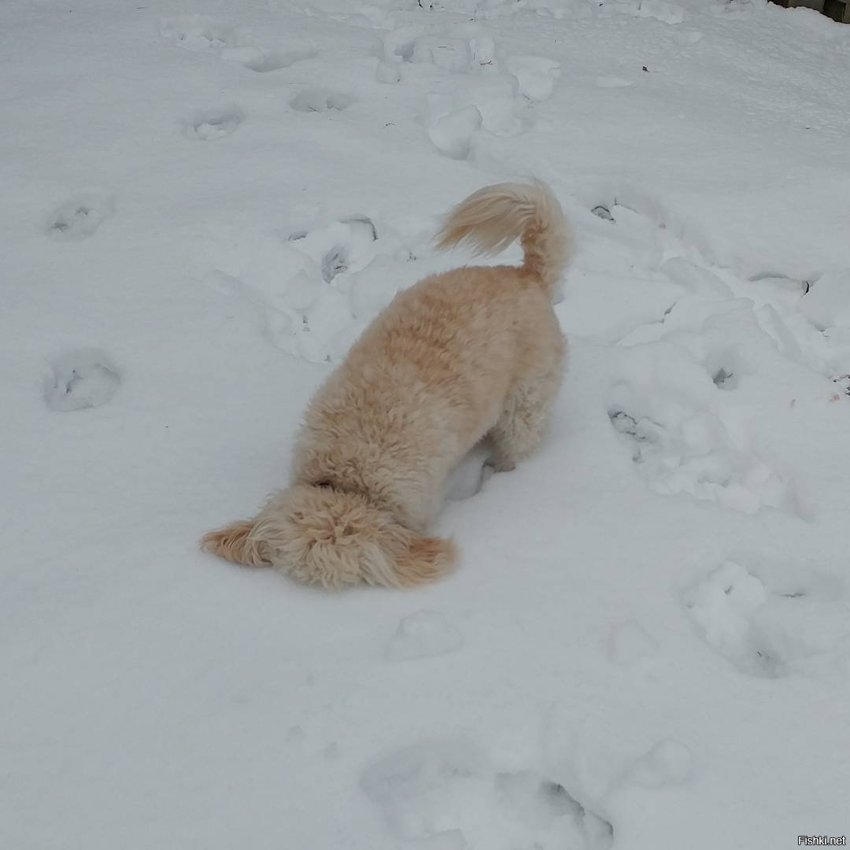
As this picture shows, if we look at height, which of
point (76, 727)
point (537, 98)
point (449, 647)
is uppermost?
point (537, 98)

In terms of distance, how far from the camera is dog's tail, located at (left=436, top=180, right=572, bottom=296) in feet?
7.25

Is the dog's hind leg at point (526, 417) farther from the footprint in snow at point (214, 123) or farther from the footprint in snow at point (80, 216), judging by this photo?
the footprint in snow at point (214, 123)

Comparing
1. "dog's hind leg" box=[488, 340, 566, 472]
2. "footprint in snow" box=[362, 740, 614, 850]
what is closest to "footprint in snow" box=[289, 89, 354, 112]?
"dog's hind leg" box=[488, 340, 566, 472]

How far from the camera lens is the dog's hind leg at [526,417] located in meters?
2.30

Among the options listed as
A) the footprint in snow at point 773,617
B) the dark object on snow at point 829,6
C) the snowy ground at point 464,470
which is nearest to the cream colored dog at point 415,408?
the snowy ground at point 464,470

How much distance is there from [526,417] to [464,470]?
0.27 metres

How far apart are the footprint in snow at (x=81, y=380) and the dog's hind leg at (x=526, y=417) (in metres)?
1.18

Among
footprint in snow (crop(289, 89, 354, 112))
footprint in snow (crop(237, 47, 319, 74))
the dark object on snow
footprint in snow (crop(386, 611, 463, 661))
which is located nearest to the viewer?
footprint in snow (crop(386, 611, 463, 661))

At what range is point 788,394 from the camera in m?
2.51

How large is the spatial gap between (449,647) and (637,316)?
1442 mm

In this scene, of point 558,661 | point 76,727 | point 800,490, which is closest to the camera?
point 76,727

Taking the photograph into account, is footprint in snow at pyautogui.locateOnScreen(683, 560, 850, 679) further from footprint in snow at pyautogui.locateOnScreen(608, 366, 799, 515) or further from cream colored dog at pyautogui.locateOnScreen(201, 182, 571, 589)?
cream colored dog at pyautogui.locateOnScreen(201, 182, 571, 589)

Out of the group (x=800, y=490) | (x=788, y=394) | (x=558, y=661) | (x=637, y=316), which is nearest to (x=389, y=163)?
(x=637, y=316)

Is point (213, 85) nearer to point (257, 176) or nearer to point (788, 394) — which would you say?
point (257, 176)
